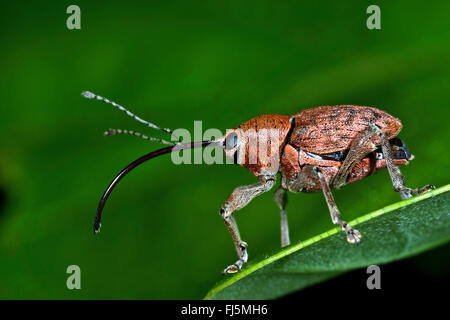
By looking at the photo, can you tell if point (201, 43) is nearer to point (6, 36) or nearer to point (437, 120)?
point (6, 36)

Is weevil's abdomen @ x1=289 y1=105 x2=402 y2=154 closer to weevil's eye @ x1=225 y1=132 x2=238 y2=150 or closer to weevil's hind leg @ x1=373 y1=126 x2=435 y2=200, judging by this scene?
weevil's hind leg @ x1=373 y1=126 x2=435 y2=200

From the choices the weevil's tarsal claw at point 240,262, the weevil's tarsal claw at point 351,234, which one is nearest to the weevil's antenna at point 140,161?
the weevil's tarsal claw at point 240,262

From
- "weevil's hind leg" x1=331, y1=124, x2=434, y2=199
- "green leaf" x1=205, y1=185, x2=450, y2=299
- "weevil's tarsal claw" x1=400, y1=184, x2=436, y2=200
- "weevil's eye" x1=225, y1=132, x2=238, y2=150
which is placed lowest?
"green leaf" x1=205, y1=185, x2=450, y2=299

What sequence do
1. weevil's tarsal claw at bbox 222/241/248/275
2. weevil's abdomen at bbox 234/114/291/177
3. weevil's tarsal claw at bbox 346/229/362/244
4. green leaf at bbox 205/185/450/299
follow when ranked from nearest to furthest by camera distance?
green leaf at bbox 205/185/450/299 → weevil's tarsal claw at bbox 346/229/362/244 → weevil's tarsal claw at bbox 222/241/248/275 → weevil's abdomen at bbox 234/114/291/177

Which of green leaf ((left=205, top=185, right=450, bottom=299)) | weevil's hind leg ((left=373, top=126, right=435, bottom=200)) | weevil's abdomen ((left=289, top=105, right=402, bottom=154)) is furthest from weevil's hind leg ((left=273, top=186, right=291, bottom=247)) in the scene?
green leaf ((left=205, top=185, right=450, bottom=299))

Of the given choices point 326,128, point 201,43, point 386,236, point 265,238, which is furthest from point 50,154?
point 386,236

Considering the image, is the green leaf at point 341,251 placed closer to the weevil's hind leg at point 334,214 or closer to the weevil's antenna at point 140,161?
the weevil's hind leg at point 334,214
